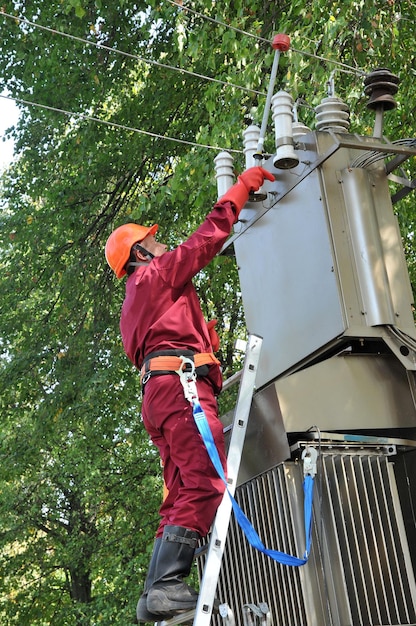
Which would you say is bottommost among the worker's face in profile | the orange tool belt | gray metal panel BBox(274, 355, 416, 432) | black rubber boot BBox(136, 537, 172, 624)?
black rubber boot BBox(136, 537, 172, 624)

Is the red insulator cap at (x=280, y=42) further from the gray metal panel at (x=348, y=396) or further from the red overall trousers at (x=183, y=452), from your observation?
the red overall trousers at (x=183, y=452)

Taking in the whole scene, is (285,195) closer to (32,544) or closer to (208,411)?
(208,411)

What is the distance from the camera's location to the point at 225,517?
3943 millimetres

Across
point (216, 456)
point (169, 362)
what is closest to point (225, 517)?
point (216, 456)

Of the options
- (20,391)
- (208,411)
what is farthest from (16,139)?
(208,411)

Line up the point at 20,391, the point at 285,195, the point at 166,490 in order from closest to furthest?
the point at 166,490 < the point at 285,195 < the point at 20,391

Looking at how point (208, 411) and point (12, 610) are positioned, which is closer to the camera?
point (208, 411)

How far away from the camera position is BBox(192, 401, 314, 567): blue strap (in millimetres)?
3797

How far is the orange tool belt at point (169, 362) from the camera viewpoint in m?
4.16

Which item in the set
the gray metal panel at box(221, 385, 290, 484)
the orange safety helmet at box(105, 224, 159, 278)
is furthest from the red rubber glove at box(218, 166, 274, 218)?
the gray metal panel at box(221, 385, 290, 484)

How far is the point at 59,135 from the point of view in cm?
1254

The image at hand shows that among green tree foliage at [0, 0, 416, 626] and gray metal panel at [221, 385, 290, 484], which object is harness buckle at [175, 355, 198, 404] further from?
green tree foliage at [0, 0, 416, 626]

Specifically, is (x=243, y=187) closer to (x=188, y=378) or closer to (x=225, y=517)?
(x=188, y=378)

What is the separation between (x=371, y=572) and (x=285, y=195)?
198 centimetres
